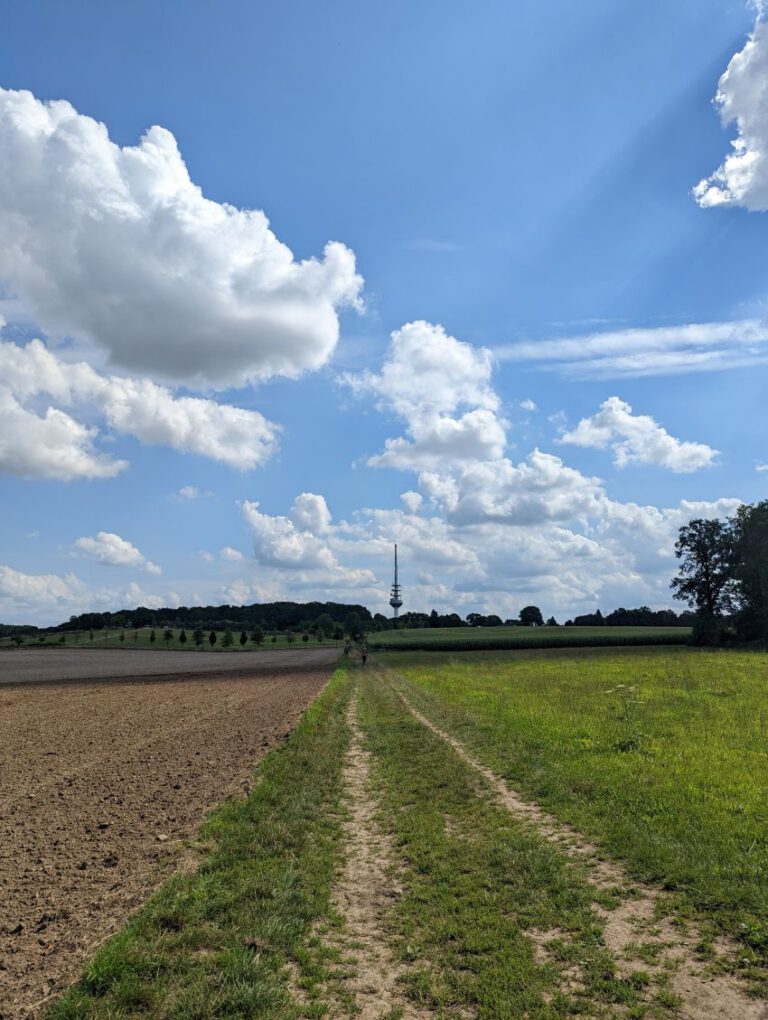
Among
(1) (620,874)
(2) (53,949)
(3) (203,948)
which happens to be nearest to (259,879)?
(3) (203,948)

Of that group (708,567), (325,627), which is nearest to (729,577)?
(708,567)

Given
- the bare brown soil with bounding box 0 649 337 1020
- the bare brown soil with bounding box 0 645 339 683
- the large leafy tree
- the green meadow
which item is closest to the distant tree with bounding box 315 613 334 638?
the bare brown soil with bounding box 0 645 339 683

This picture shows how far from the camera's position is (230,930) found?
6.54m

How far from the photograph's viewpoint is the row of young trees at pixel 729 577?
80000 millimetres

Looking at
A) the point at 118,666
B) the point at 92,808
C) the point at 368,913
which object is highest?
the point at 368,913

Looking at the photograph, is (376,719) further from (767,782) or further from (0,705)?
(0,705)

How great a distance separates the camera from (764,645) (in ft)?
239

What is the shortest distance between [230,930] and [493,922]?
2.74m

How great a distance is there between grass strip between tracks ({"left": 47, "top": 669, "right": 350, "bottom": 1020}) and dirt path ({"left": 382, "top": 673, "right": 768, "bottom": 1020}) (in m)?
2.55

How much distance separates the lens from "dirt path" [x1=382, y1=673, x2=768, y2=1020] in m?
5.21

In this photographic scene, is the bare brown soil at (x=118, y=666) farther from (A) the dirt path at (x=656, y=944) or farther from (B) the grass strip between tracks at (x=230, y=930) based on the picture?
(A) the dirt path at (x=656, y=944)

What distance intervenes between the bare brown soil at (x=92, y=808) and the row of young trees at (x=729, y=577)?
7232 cm

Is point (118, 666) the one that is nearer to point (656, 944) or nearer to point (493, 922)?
point (493, 922)

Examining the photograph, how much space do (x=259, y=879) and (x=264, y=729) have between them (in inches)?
550
